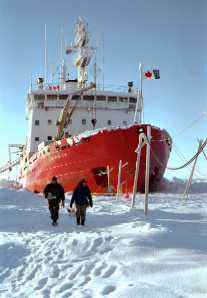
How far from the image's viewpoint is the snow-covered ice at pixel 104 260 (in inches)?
189

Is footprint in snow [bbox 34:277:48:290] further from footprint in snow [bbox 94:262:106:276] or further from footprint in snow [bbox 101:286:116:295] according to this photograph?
footprint in snow [bbox 101:286:116:295]

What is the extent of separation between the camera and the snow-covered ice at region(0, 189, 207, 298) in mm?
4809

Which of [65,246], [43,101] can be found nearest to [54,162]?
[43,101]

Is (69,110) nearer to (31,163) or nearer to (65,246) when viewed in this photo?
(31,163)

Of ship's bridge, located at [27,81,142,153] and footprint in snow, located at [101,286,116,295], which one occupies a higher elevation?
ship's bridge, located at [27,81,142,153]

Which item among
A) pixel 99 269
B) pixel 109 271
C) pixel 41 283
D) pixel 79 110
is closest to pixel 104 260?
pixel 99 269

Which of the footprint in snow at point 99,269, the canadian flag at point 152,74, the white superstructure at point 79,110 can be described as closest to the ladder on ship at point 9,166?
the white superstructure at point 79,110

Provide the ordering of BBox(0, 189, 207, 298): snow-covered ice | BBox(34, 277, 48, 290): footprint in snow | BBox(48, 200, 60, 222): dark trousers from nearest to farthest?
1. BBox(0, 189, 207, 298): snow-covered ice
2. BBox(34, 277, 48, 290): footprint in snow
3. BBox(48, 200, 60, 222): dark trousers

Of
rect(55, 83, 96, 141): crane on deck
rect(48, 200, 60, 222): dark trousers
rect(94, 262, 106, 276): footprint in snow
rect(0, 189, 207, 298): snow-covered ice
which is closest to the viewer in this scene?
rect(0, 189, 207, 298): snow-covered ice

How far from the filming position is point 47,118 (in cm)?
2784

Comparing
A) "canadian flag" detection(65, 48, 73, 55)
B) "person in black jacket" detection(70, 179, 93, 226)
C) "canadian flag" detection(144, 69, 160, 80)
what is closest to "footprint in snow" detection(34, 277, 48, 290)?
"person in black jacket" detection(70, 179, 93, 226)

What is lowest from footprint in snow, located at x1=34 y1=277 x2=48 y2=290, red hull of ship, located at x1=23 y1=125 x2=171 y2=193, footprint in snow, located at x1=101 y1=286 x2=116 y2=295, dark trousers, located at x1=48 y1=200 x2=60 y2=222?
footprint in snow, located at x1=34 y1=277 x2=48 y2=290

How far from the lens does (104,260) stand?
240 inches

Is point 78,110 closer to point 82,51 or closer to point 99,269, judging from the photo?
point 82,51
